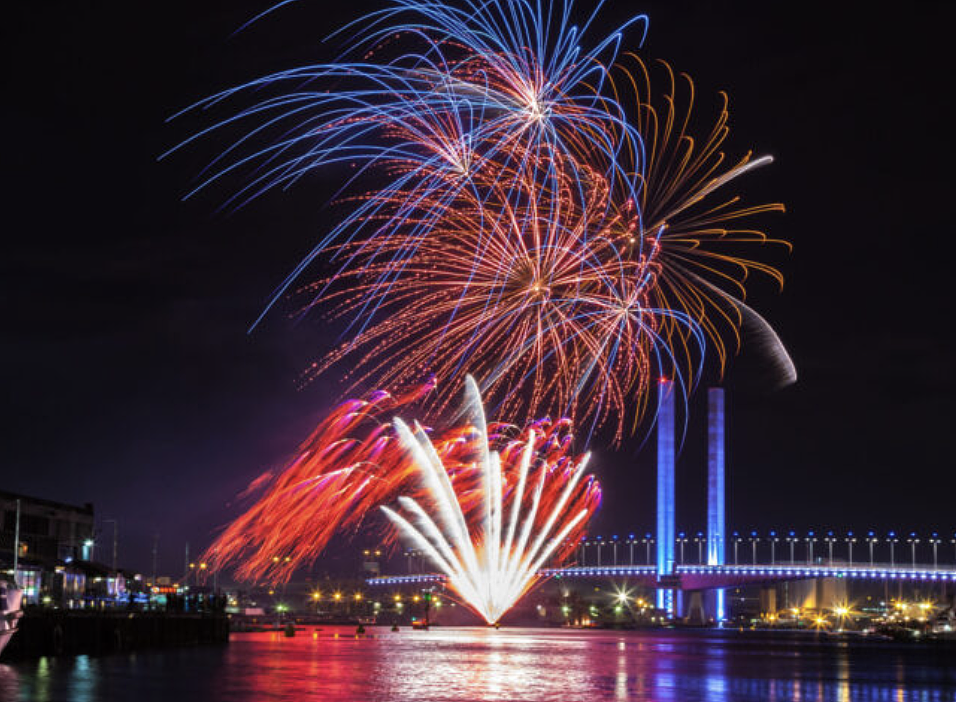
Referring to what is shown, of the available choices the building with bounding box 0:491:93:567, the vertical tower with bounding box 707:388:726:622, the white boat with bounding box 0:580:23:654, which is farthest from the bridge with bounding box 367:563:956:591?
the white boat with bounding box 0:580:23:654

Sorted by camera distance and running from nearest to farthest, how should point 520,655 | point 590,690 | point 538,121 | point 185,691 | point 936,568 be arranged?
point 185,691
point 590,690
point 538,121
point 520,655
point 936,568

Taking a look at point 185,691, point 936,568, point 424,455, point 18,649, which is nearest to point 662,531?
point 936,568

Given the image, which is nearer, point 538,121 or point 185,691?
point 185,691

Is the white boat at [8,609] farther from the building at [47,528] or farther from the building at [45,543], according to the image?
the building at [47,528]

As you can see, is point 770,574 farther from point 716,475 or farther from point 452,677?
point 452,677

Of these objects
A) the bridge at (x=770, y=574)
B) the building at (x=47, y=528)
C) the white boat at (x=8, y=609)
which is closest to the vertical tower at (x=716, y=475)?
the bridge at (x=770, y=574)

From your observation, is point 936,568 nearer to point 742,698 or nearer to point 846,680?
point 846,680

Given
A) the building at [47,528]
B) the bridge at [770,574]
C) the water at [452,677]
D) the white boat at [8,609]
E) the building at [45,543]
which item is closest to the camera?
the water at [452,677]
